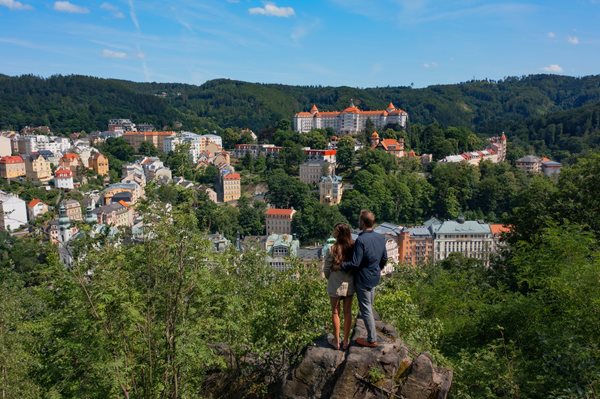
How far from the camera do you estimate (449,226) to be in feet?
168

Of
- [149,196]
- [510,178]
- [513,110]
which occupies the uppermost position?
[513,110]

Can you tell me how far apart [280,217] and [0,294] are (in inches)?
1810

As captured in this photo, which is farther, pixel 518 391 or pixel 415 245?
pixel 415 245

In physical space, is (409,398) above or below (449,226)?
above

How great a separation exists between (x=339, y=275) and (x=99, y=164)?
261 feet

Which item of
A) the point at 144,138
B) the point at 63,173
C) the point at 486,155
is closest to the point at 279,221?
the point at 63,173

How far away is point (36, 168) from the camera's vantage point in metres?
73.1

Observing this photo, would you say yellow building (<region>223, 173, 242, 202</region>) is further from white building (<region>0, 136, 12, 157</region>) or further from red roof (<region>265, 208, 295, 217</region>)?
white building (<region>0, 136, 12, 157</region>)

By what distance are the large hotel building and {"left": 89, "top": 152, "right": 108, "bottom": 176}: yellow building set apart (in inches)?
1434

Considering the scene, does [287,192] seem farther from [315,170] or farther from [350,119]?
[350,119]

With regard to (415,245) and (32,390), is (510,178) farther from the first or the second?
(32,390)

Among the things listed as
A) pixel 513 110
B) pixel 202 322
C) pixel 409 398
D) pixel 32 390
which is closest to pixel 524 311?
pixel 409 398

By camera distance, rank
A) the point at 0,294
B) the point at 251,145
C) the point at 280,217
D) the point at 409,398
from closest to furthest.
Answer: the point at 409,398 → the point at 0,294 → the point at 280,217 → the point at 251,145

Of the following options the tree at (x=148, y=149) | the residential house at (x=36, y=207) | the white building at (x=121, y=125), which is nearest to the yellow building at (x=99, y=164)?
the tree at (x=148, y=149)
